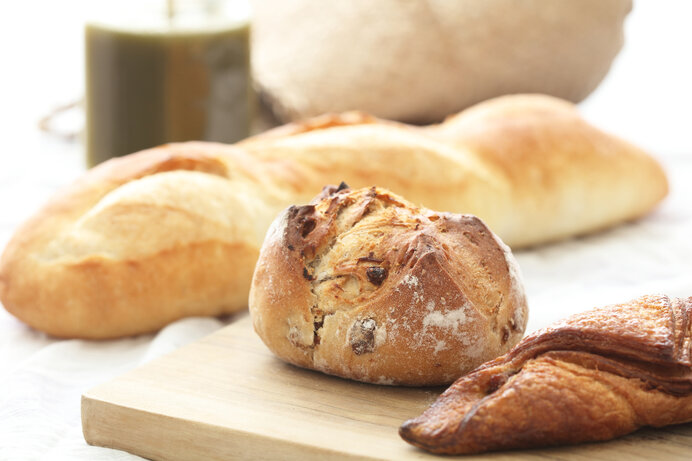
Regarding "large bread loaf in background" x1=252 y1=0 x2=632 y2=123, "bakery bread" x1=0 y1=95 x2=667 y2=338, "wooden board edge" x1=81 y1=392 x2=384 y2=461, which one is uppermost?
"large bread loaf in background" x1=252 y1=0 x2=632 y2=123

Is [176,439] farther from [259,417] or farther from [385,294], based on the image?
[385,294]

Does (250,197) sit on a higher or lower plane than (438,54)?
lower

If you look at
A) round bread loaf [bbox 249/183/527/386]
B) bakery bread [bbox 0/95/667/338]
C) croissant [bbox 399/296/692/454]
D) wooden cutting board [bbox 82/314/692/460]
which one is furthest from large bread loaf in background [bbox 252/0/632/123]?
croissant [bbox 399/296/692/454]

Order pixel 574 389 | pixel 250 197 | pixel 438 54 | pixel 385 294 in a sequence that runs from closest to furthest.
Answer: pixel 574 389
pixel 385 294
pixel 250 197
pixel 438 54

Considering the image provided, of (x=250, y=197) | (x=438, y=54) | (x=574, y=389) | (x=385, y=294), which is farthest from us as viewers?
(x=438, y=54)

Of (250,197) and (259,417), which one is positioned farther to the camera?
(250,197)

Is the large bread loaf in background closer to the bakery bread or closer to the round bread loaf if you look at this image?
the bakery bread

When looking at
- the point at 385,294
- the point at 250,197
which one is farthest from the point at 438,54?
the point at 385,294
